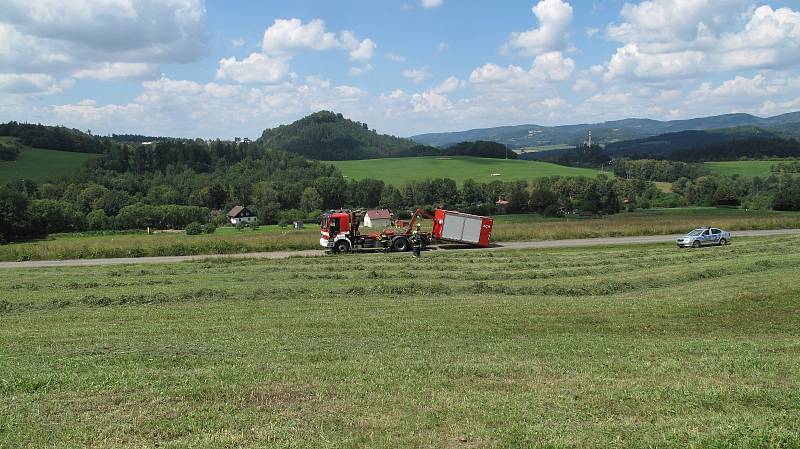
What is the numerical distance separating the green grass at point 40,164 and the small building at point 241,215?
3721 cm

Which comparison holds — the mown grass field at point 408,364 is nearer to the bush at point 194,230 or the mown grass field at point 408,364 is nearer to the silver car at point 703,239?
the silver car at point 703,239

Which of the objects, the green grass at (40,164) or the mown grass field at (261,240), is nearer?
the mown grass field at (261,240)

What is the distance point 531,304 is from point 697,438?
502 inches

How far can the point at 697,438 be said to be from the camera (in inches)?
273

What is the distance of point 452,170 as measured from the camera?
146 meters

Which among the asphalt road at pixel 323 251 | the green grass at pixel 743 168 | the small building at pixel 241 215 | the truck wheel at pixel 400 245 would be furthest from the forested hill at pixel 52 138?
the green grass at pixel 743 168

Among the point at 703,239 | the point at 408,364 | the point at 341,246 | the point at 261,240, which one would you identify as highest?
the point at 408,364

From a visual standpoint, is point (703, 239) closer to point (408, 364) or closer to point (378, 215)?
point (378, 215)

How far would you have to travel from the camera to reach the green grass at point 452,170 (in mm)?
133250

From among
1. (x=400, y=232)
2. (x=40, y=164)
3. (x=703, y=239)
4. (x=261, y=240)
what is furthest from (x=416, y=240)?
(x=40, y=164)

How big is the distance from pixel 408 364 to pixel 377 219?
34.9m

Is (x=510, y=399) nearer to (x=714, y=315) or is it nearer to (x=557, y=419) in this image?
(x=557, y=419)

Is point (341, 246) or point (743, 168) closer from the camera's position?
point (341, 246)

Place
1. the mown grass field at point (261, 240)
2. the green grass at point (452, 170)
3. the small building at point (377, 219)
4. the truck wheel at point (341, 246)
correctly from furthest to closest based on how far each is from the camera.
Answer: the green grass at point (452, 170), the small building at point (377, 219), the mown grass field at point (261, 240), the truck wheel at point (341, 246)
